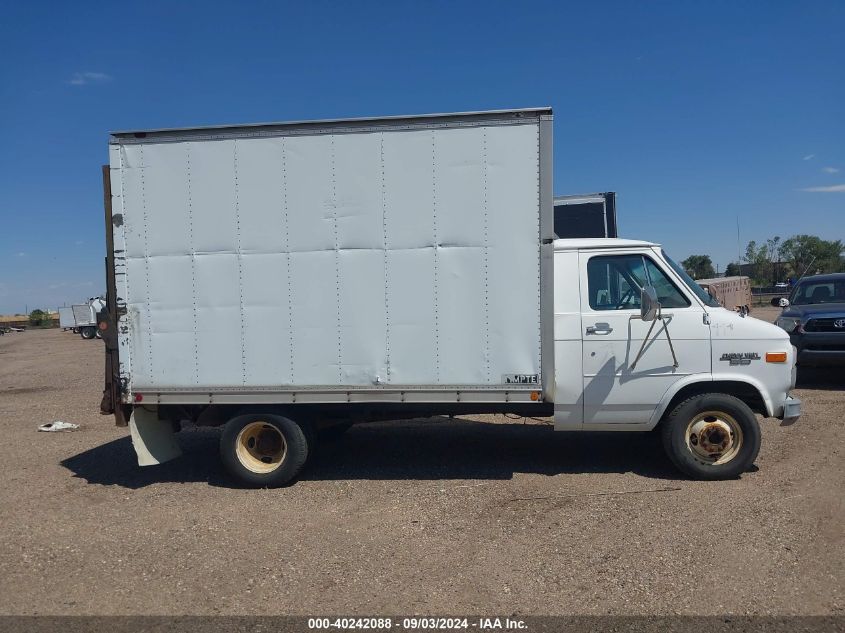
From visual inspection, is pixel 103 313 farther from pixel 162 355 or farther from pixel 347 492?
pixel 347 492

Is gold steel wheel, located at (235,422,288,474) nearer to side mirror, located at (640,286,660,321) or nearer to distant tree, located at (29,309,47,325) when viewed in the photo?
side mirror, located at (640,286,660,321)

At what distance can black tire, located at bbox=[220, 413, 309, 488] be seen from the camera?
6148 millimetres

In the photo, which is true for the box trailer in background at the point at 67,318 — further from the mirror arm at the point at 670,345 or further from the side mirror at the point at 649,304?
the side mirror at the point at 649,304

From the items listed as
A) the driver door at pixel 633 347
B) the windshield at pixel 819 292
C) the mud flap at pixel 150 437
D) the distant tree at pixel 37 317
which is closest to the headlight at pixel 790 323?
the windshield at pixel 819 292

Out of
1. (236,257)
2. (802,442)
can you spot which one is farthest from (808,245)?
(236,257)

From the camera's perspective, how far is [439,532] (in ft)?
16.4

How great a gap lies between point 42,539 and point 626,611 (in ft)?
14.7

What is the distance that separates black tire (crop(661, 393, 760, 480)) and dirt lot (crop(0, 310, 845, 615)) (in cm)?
19

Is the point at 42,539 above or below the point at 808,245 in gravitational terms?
below

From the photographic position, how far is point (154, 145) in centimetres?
604

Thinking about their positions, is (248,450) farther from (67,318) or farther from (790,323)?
(67,318)

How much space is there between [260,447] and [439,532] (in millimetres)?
2201

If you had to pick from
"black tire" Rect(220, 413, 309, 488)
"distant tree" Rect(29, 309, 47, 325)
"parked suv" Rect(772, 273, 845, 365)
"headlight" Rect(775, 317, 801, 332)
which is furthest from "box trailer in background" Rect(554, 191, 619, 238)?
"distant tree" Rect(29, 309, 47, 325)

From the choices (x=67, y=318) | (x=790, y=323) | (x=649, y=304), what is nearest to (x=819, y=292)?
(x=790, y=323)
